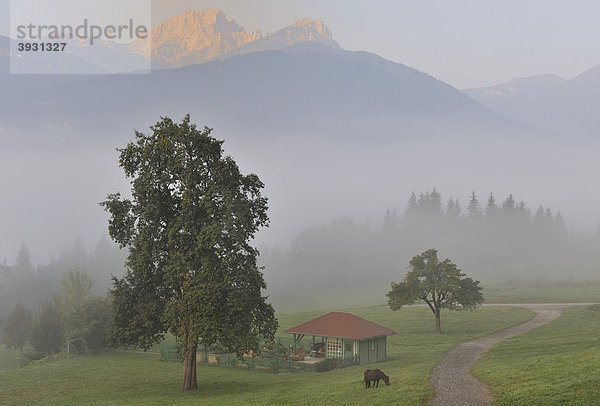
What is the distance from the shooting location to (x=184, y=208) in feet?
147

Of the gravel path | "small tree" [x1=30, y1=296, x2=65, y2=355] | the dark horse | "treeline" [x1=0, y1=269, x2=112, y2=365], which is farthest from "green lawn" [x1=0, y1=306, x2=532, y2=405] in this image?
"small tree" [x1=30, y1=296, x2=65, y2=355]

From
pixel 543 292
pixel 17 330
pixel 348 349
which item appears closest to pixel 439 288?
pixel 348 349

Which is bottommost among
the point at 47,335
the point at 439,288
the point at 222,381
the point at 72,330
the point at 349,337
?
the point at 222,381

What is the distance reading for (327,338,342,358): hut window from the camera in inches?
2677

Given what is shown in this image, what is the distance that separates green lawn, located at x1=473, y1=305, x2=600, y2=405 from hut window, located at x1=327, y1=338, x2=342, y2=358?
17.6m

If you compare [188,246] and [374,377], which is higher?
[188,246]

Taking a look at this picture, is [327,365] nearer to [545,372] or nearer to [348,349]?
[348,349]

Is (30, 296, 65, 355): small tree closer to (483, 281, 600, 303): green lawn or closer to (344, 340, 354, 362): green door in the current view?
(344, 340, 354, 362): green door

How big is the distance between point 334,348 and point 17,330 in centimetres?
6701

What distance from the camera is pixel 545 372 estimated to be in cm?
3766

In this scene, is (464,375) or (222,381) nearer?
(464,375)

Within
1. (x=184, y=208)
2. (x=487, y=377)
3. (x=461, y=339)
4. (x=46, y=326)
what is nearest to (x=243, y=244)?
(x=184, y=208)

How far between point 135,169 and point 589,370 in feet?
123

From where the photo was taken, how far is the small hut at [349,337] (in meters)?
65.6
